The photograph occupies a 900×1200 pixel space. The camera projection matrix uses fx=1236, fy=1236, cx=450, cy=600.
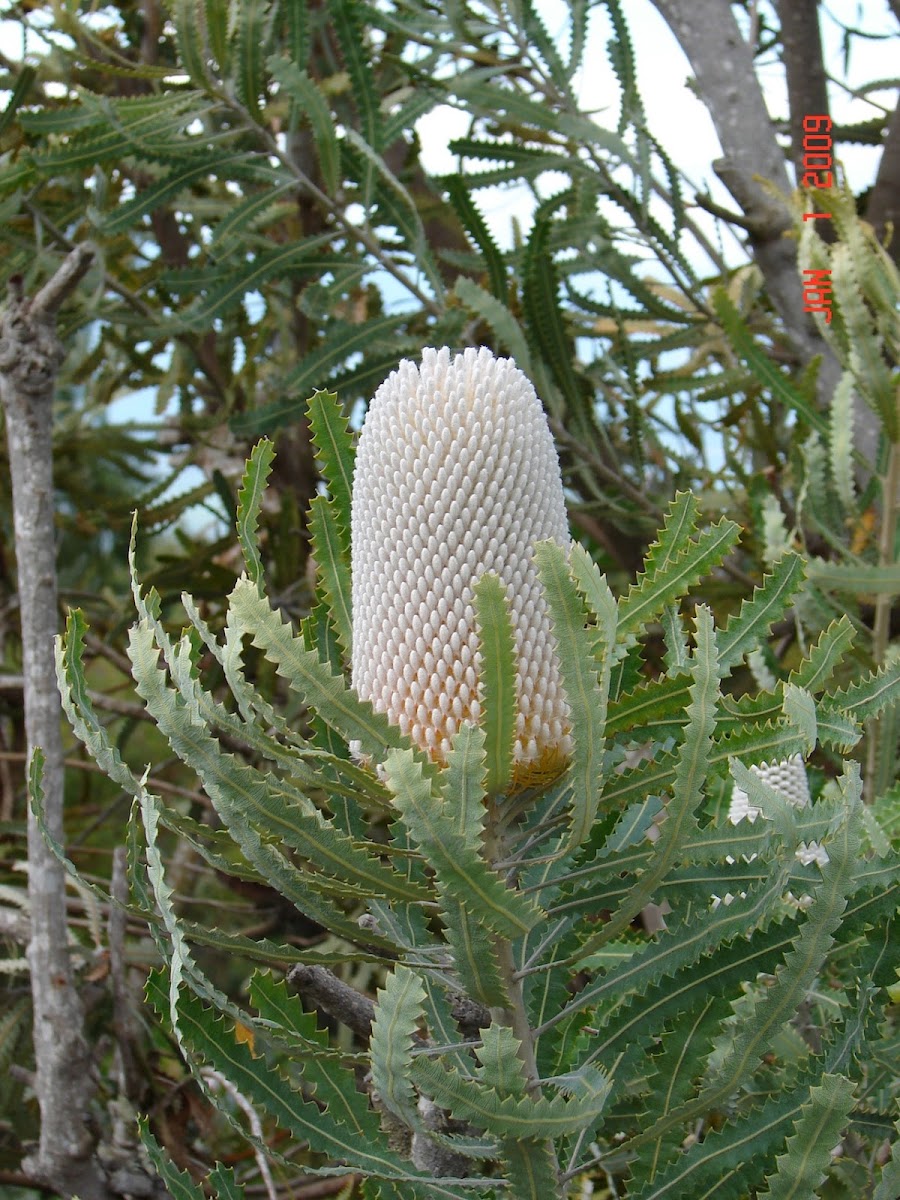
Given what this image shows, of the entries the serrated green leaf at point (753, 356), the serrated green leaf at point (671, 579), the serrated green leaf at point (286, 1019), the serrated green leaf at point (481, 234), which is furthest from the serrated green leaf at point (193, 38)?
the serrated green leaf at point (286, 1019)

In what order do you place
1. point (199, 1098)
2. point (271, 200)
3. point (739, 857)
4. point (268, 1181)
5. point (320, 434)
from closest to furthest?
point (739, 857) < point (320, 434) < point (268, 1181) < point (199, 1098) < point (271, 200)

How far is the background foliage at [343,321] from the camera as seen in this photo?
1.76m

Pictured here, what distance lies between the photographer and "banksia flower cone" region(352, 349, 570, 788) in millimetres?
793

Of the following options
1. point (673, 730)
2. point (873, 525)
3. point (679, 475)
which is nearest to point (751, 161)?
point (679, 475)

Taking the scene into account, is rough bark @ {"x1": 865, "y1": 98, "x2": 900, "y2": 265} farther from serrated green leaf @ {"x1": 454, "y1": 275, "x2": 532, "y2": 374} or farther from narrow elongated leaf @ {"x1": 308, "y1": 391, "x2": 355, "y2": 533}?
narrow elongated leaf @ {"x1": 308, "y1": 391, "x2": 355, "y2": 533}

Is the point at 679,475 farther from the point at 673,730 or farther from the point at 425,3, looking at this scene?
the point at 673,730

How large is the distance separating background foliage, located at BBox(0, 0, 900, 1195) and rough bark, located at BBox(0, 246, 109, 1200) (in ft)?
0.48

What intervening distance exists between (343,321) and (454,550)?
149cm

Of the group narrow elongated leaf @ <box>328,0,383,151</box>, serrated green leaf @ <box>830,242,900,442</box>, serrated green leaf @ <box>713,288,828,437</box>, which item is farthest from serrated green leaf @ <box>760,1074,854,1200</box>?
narrow elongated leaf @ <box>328,0,383,151</box>

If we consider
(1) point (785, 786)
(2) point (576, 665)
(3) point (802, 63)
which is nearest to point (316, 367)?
(1) point (785, 786)

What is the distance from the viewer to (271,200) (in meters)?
2.13

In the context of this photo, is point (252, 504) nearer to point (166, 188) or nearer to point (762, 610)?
point (762, 610)

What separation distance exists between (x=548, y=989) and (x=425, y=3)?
207 cm

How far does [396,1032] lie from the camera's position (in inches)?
25.3
